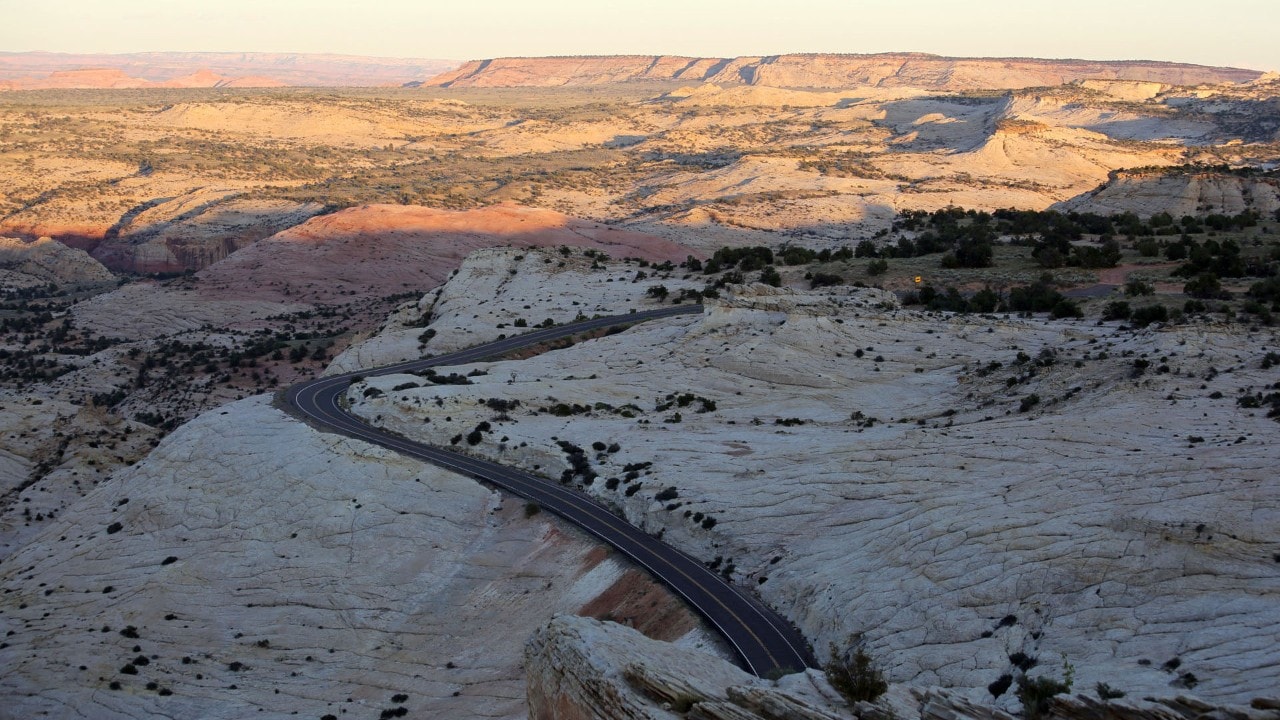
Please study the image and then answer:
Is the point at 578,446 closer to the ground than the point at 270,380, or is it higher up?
higher up

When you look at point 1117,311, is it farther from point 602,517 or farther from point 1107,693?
point 1107,693

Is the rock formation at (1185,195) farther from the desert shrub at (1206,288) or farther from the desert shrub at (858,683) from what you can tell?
the desert shrub at (858,683)

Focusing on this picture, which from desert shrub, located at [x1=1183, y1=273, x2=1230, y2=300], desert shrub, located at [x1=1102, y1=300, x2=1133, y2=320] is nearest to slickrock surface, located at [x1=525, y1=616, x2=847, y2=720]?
desert shrub, located at [x1=1102, y1=300, x2=1133, y2=320]

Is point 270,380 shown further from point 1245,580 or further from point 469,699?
point 1245,580

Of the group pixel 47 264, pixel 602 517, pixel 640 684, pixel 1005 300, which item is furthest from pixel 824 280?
pixel 47 264

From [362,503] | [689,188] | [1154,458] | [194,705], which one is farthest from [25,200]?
[1154,458]

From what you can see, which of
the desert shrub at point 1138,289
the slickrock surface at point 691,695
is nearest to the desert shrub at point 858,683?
the slickrock surface at point 691,695

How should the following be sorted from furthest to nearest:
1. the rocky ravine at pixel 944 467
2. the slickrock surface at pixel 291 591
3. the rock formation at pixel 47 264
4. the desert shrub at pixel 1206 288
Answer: the rock formation at pixel 47 264
the desert shrub at pixel 1206 288
the slickrock surface at pixel 291 591
the rocky ravine at pixel 944 467
